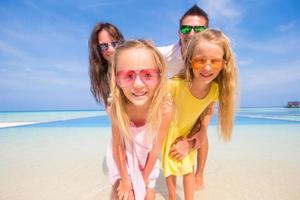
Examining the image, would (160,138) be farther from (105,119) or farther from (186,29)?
(105,119)

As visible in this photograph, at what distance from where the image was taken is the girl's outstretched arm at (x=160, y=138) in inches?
95.0

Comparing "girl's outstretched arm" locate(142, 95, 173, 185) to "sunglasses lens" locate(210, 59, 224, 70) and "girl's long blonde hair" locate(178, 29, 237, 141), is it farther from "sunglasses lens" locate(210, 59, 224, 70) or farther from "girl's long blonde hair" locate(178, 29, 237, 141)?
"sunglasses lens" locate(210, 59, 224, 70)

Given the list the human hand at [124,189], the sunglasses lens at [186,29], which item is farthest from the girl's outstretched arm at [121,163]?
the sunglasses lens at [186,29]

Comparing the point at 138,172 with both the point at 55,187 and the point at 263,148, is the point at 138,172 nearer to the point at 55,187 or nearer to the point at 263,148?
the point at 55,187

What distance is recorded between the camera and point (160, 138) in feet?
7.98

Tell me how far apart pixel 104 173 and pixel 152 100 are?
191 centimetres

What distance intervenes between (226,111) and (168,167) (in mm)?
889

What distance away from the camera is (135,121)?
2572 millimetres

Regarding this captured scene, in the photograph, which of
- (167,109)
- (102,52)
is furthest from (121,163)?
(102,52)

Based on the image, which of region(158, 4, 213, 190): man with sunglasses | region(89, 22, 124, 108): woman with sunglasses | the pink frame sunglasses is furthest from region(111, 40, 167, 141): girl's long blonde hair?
region(89, 22, 124, 108): woman with sunglasses

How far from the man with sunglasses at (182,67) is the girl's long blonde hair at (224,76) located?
236 millimetres

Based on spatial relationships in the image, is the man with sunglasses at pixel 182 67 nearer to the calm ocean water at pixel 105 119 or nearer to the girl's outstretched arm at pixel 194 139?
the girl's outstretched arm at pixel 194 139

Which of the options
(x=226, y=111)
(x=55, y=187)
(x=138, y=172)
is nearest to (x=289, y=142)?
(x=226, y=111)

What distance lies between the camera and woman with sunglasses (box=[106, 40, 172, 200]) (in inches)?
88.2
